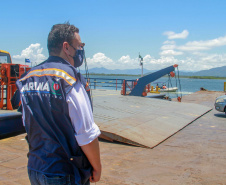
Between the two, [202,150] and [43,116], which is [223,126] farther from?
[43,116]

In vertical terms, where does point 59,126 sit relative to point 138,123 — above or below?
above

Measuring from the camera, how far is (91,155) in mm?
1656

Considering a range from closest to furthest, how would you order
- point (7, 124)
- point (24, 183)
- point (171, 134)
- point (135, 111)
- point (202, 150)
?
point (24, 183)
point (202, 150)
point (7, 124)
point (171, 134)
point (135, 111)

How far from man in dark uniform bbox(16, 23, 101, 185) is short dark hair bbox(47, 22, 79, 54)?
14 cm

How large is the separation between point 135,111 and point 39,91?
8.53 metres

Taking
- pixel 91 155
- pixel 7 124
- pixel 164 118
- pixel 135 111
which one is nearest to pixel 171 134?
pixel 164 118

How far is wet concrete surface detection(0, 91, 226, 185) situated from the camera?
13.6 ft

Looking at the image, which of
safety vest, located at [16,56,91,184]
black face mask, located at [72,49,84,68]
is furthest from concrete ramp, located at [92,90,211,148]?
safety vest, located at [16,56,91,184]

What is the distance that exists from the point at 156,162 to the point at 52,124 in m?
3.94

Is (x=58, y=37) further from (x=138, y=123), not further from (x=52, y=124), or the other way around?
(x=138, y=123)

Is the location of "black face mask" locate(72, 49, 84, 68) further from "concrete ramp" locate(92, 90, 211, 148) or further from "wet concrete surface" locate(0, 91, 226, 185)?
"concrete ramp" locate(92, 90, 211, 148)

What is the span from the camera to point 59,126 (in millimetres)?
1635

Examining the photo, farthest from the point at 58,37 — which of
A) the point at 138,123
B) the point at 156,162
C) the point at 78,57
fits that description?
the point at 138,123

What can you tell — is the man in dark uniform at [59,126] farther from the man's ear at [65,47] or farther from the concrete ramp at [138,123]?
the concrete ramp at [138,123]
